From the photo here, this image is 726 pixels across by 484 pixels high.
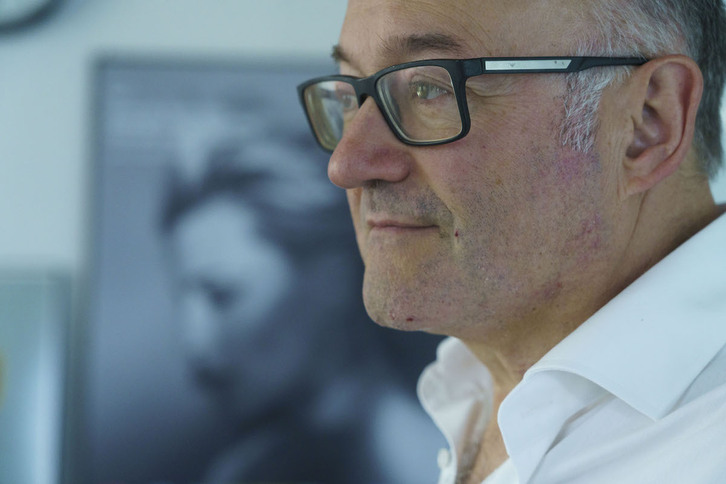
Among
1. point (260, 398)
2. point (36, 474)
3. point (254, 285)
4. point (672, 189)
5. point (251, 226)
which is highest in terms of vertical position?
point (672, 189)

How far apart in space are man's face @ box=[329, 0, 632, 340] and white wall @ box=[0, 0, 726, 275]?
109 centimetres

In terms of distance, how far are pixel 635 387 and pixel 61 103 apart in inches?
61.5

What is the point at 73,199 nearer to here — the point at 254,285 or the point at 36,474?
the point at 254,285

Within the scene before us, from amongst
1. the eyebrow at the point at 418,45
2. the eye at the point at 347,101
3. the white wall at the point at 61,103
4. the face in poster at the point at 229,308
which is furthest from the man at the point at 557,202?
the white wall at the point at 61,103

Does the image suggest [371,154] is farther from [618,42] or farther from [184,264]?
[184,264]

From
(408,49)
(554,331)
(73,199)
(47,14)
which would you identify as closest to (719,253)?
(554,331)

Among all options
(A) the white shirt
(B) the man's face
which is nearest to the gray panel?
(B) the man's face

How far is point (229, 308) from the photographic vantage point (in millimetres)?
1771

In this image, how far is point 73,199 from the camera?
70.7 inches

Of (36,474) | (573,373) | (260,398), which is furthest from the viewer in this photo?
(260,398)

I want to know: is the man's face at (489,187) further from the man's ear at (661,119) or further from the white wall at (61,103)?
the white wall at (61,103)

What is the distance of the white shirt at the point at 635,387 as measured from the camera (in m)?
0.73

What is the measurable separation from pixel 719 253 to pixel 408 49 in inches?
17.0

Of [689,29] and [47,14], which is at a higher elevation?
[47,14]
